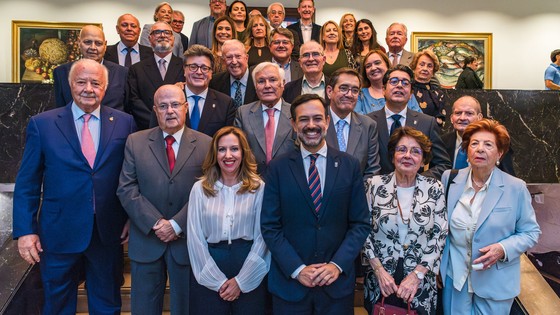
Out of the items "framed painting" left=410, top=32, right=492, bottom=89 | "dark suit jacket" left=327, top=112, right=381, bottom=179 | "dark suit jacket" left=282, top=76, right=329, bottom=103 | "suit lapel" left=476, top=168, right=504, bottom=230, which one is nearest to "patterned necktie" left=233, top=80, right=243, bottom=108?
"dark suit jacket" left=282, top=76, right=329, bottom=103

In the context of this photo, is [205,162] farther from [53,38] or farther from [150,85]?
[53,38]

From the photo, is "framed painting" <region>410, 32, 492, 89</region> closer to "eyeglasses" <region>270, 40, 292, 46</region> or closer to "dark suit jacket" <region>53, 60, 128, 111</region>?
"eyeglasses" <region>270, 40, 292, 46</region>

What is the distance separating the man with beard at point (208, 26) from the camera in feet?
22.6

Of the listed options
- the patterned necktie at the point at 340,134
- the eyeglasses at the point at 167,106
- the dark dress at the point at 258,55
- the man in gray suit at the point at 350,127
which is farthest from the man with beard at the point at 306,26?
the eyeglasses at the point at 167,106

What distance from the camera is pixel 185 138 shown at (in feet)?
12.2

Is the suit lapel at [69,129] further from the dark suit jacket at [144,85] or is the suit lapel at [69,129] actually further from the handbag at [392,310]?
the handbag at [392,310]

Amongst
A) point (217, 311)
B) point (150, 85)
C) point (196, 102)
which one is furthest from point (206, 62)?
point (217, 311)

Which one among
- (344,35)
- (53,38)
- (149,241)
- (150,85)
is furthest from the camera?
(53,38)

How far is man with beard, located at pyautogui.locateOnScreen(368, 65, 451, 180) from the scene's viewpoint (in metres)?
4.17

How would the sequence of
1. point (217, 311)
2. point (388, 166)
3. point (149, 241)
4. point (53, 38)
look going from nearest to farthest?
point (217, 311), point (149, 241), point (388, 166), point (53, 38)

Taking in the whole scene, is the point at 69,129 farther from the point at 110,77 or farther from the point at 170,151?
the point at 110,77

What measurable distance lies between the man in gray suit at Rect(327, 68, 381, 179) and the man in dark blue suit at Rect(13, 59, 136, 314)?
1590 millimetres

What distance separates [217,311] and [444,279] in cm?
148

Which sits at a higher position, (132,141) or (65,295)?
(132,141)
